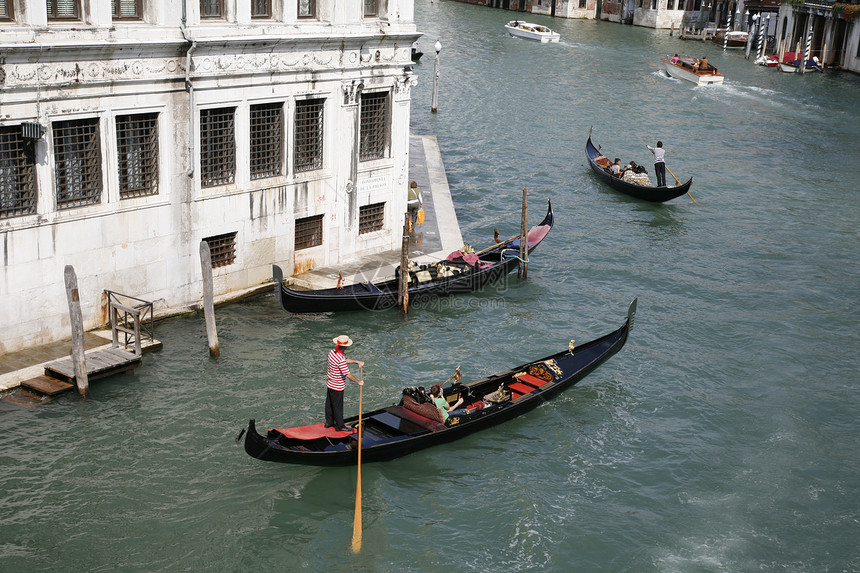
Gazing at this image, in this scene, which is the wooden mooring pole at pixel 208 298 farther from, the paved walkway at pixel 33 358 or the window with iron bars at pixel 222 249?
the paved walkway at pixel 33 358

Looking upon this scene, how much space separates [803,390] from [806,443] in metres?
2.02

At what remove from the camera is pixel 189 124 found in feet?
56.1

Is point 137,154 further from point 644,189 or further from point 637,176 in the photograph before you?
point 637,176

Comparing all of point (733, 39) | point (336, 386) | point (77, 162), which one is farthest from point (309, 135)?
point (733, 39)

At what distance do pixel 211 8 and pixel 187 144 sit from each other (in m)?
2.49

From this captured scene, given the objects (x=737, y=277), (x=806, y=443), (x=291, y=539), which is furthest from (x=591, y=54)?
(x=291, y=539)

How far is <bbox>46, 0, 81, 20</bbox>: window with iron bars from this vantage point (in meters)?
15.1

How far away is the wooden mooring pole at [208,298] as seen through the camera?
16422 millimetres

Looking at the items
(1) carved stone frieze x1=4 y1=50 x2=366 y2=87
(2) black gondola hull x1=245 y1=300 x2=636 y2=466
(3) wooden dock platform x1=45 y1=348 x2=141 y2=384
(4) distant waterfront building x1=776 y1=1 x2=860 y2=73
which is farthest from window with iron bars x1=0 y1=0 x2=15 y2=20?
(4) distant waterfront building x1=776 y1=1 x2=860 y2=73

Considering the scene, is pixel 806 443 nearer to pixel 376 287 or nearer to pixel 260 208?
pixel 376 287

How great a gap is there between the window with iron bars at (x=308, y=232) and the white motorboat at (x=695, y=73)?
35.6 m

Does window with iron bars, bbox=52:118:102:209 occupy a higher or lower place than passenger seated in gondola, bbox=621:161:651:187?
higher

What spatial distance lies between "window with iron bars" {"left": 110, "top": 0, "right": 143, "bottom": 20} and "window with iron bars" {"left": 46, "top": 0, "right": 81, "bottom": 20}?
2.01 ft

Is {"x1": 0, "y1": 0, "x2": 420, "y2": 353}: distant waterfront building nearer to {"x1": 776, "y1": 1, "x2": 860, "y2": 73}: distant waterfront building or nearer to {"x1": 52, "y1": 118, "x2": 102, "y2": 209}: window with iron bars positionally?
{"x1": 52, "y1": 118, "x2": 102, "y2": 209}: window with iron bars
